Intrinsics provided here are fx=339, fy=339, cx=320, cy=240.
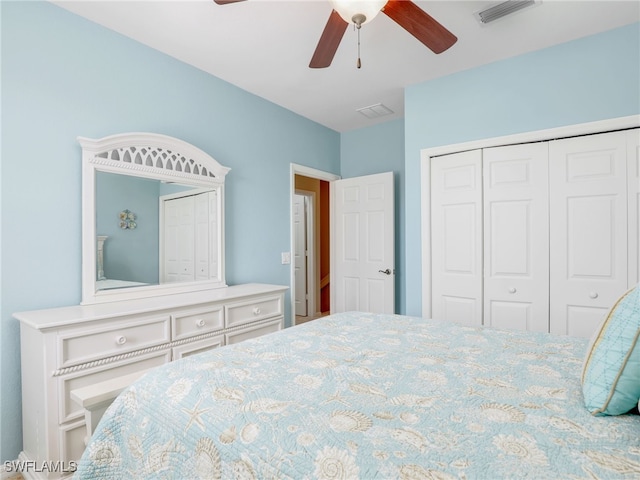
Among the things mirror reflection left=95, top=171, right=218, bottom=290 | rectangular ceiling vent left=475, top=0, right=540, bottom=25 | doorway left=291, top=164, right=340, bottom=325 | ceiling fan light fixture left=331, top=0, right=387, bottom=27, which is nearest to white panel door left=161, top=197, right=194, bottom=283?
mirror reflection left=95, top=171, right=218, bottom=290

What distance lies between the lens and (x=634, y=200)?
2.23 meters

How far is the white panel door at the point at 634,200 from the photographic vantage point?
2.22 m

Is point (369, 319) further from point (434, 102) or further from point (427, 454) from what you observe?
point (434, 102)

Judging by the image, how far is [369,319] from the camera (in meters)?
1.96

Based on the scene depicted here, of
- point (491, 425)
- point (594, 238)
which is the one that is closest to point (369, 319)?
point (491, 425)

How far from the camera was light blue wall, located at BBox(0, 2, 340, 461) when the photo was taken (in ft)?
5.92

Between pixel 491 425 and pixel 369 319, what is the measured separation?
3.77 ft

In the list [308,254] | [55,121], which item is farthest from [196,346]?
[308,254]

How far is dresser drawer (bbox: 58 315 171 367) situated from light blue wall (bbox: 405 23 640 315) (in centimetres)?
212

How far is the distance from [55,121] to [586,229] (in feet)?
11.5

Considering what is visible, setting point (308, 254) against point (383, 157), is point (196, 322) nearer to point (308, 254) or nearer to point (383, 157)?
point (383, 157)

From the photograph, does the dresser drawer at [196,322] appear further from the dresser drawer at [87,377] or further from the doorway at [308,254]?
the doorway at [308,254]

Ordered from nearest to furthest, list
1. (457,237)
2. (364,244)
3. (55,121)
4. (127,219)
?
(55,121) < (127,219) < (457,237) < (364,244)

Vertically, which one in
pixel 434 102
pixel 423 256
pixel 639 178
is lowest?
pixel 423 256
